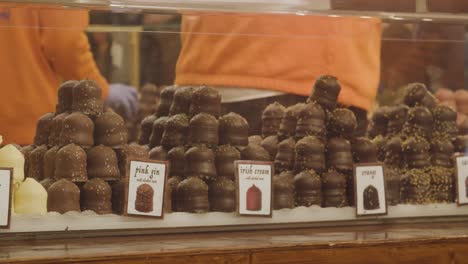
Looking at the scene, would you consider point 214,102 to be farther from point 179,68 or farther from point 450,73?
point 450,73

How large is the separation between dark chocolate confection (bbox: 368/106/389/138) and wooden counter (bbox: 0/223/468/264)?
560mm

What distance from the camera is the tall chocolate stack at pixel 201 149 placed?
8.46ft

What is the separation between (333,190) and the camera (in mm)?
2738

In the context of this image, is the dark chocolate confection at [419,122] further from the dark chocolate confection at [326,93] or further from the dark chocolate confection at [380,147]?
the dark chocolate confection at [326,93]

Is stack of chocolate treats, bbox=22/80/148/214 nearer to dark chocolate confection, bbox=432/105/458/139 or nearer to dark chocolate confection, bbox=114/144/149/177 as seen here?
dark chocolate confection, bbox=114/144/149/177

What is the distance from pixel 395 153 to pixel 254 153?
605 millimetres

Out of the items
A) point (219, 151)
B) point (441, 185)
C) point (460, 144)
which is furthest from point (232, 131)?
point (460, 144)

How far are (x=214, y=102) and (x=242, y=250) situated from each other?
0.60 metres

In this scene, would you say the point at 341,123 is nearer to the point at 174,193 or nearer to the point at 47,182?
the point at 174,193

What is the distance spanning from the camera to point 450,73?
3623mm

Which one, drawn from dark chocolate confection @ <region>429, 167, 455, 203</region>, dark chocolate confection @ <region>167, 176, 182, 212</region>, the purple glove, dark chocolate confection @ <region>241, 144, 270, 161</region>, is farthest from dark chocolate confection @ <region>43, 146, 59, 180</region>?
the purple glove

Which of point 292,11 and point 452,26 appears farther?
point 452,26

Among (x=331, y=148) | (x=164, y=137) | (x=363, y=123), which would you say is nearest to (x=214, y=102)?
(x=164, y=137)

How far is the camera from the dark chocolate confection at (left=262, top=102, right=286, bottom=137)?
2.96m
